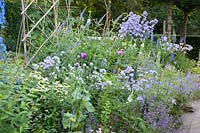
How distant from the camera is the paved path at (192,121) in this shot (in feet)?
14.2

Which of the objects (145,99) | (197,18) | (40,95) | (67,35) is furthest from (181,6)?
(40,95)

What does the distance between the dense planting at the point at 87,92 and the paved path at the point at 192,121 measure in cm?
20

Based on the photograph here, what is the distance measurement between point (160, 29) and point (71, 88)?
13930 mm

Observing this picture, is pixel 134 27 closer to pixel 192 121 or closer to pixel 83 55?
pixel 192 121

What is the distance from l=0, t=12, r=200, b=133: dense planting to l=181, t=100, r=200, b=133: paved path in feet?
0.64

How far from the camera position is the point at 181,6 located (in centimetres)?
1388

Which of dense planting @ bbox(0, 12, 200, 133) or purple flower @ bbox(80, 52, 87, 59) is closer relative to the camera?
dense planting @ bbox(0, 12, 200, 133)

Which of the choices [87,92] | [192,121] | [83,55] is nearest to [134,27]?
[192,121]

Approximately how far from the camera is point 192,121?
4.67 metres

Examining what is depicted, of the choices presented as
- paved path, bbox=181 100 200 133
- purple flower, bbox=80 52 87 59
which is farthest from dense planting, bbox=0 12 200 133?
paved path, bbox=181 100 200 133

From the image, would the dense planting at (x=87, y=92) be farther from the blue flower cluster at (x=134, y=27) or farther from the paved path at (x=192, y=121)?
the blue flower cluster at (x=134, y=27)

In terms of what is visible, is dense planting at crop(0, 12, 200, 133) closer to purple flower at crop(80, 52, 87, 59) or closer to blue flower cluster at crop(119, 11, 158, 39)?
purple flower at crop(80, 52, 87, 59)

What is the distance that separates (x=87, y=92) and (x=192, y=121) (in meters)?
2.29

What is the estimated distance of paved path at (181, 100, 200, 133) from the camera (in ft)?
14.2
